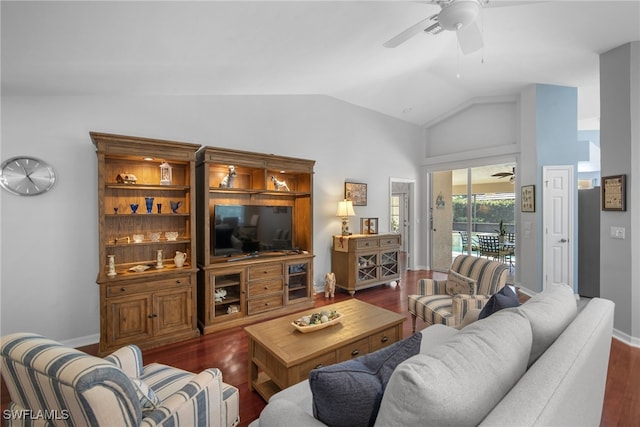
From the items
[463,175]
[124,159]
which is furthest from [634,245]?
[124,159]

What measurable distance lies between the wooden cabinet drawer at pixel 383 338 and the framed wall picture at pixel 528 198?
3.59m

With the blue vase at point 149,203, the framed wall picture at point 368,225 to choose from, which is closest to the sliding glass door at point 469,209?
→ the framed wall picture at point 368,225

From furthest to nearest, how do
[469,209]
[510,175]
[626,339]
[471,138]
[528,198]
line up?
[469,209], [471,138], [510,175], [528,198], [626,339]

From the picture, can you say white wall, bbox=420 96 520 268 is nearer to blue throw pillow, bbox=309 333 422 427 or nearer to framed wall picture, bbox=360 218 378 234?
framed wall picture, bbox=360 218 378 234

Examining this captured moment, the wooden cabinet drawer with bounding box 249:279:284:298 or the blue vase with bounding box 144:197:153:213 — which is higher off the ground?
the blue vase with bounding box 144:197:153:213

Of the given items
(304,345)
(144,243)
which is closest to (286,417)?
(304,345)

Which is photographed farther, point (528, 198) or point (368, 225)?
point (368, 225)

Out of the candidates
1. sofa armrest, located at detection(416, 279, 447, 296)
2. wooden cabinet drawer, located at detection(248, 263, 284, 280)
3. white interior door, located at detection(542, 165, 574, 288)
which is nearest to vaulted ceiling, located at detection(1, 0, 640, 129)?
white interior door, located at detection(542, 165, 574, 288)

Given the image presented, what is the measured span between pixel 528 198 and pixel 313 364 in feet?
14.9

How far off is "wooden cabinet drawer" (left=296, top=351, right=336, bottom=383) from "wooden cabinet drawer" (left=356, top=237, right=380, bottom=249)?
2746mm

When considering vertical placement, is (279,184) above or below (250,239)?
above

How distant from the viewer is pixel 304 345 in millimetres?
1973

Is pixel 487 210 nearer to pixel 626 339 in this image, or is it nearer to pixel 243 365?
pixel 626 339

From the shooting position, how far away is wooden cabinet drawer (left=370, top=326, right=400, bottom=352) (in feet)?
7.47
